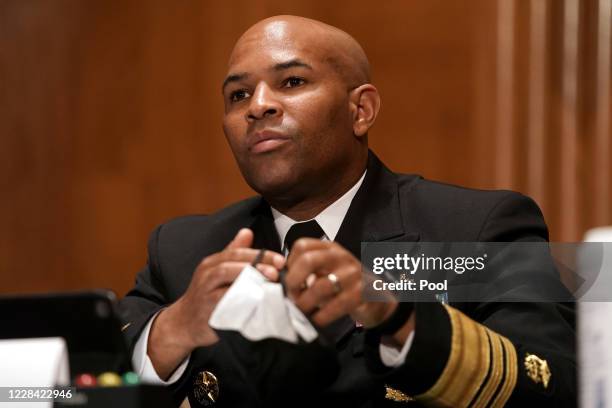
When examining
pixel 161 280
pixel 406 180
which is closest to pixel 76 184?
pixel 161 280

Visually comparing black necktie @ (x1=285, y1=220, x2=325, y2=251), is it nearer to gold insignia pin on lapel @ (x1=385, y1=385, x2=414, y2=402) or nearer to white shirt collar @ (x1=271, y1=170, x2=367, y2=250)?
white shirt collar @ (x1=271, y1=170, x2=367, y2=250)

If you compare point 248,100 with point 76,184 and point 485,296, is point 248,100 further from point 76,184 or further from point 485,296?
point 76,184

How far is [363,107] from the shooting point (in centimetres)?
189

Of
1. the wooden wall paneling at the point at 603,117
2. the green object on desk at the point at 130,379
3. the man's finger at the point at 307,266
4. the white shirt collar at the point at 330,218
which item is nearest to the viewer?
the green object on desk at the point at 130,379

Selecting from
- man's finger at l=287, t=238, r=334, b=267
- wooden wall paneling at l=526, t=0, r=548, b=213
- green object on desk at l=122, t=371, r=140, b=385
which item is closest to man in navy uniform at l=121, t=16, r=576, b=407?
man's finger at l=287, t=238, r=334, b=267

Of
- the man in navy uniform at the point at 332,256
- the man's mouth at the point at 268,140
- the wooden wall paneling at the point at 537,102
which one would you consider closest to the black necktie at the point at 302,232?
the man in navy uniform at the point at 332,256

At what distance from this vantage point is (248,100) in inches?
70.1

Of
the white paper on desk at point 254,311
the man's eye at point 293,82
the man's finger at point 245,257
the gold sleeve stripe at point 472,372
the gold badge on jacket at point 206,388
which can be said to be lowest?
the gold badge on jacket at point 206,388

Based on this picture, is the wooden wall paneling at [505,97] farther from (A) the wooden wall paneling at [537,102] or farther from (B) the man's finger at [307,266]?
(B) the man's finger at [307,266]

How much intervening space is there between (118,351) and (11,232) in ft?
7.09

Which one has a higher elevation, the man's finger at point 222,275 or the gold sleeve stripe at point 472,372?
the man's finger at point 222,275

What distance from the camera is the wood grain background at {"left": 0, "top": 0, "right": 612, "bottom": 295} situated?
7.89 feet

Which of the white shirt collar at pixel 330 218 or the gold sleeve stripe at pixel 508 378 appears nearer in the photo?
the gold sleeve stripe at pixel 508 378

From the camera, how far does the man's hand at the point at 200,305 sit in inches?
50.6
